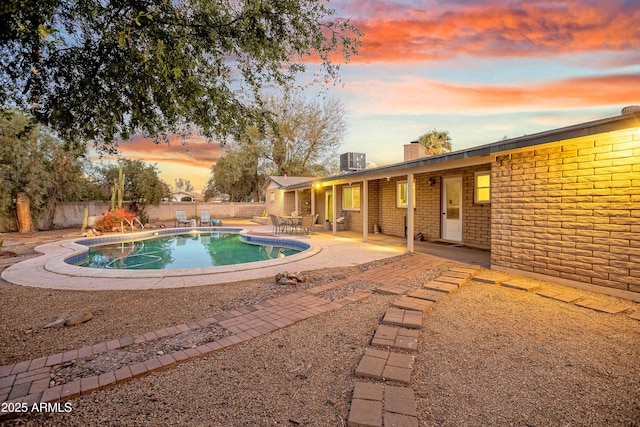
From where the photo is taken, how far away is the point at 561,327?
12.2 feet

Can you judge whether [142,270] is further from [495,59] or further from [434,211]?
[495,59]

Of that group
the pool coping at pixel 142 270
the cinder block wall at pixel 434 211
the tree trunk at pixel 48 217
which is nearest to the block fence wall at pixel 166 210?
the tree trunk at pixel 48 217

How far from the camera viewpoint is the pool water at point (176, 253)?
982 centimetres

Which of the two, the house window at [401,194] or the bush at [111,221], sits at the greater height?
the house window at [401,194]

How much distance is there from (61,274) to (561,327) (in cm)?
915

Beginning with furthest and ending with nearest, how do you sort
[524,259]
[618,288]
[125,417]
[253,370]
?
[524,259], [618,288], [253,370], [125,417]

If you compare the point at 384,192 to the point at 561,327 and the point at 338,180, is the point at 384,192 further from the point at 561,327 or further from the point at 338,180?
the point at 561,327

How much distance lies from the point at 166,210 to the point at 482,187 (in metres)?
22.1

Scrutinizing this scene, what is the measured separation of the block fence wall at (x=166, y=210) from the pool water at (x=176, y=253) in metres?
7.88

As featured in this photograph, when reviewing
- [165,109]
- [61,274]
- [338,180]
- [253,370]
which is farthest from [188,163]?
[253,370]

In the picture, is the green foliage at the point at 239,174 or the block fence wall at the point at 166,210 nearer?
the block fence wall at the point at 166,210

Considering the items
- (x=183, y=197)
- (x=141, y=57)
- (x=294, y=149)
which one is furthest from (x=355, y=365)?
(x=183, y=197)

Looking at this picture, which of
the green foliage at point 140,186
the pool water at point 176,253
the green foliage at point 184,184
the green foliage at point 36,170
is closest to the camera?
the pool water at point 176,253

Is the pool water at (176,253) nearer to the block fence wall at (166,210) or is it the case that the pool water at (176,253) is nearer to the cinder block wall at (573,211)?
the cinder block wall at (573,211)
